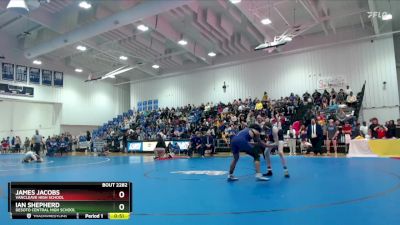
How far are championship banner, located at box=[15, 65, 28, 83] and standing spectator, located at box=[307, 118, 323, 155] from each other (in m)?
23.8

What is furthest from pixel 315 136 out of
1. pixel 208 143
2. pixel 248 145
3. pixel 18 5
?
pixel 18 5

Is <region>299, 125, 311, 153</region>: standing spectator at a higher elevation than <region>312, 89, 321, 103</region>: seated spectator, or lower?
lower

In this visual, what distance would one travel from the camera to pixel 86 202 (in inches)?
91.4

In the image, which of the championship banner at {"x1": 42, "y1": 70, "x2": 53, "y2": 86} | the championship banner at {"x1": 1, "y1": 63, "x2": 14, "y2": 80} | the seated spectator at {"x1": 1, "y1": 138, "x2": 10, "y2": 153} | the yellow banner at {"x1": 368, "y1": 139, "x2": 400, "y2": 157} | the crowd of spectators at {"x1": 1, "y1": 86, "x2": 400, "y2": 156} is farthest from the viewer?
the championship banner at {"x1": 42, "y1": 70, "x2": 53, "y2": 86}

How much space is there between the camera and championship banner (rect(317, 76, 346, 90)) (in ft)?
70.6

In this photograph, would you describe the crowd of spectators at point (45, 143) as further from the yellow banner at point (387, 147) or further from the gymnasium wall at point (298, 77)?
the yellow banner at point (387, 147)

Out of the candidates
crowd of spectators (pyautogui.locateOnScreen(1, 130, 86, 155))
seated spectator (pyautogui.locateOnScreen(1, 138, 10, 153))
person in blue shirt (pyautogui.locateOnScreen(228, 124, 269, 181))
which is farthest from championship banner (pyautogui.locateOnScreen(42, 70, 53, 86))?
person in blue shirt (pyautogui.locateOnScreen(228, 124, 269, 181))

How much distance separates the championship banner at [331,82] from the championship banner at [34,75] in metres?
23.5

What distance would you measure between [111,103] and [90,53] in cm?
949

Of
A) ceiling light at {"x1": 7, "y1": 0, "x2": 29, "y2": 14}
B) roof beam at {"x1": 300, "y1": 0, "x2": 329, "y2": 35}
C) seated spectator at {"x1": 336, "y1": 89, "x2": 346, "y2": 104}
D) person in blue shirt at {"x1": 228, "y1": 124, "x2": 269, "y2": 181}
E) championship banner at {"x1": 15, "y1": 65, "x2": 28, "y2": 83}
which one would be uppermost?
roof beam at {"x1": 300, "y1": 0, "x2": 329, "y2": 35}

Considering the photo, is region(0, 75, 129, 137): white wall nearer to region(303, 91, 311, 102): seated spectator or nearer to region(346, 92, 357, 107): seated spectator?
region(303, 91, 311, 102): seated spectator

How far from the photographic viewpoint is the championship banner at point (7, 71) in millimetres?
25438

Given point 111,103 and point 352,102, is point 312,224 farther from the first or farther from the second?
point 111,103

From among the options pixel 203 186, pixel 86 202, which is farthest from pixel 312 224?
pixel 203 186
